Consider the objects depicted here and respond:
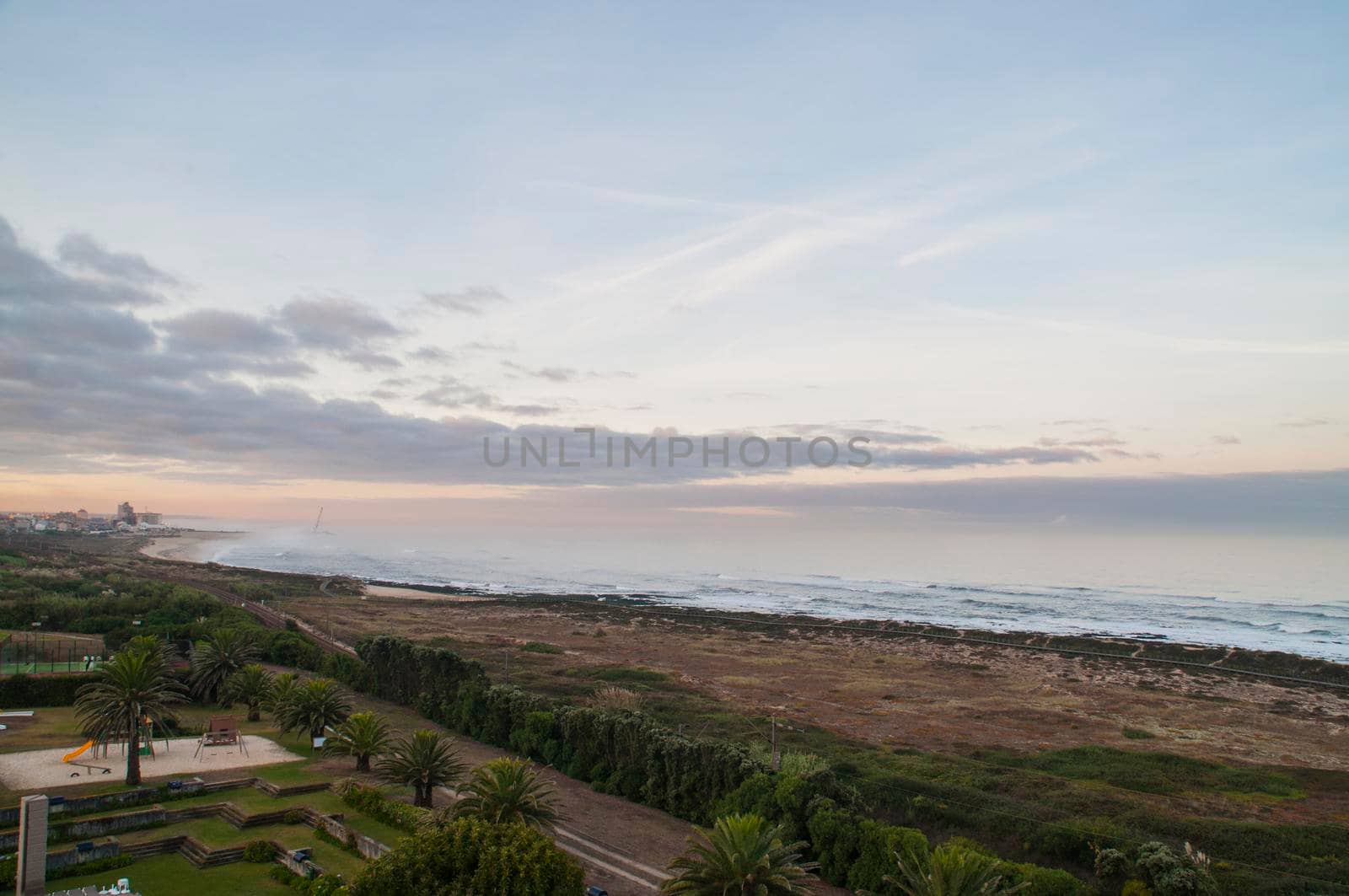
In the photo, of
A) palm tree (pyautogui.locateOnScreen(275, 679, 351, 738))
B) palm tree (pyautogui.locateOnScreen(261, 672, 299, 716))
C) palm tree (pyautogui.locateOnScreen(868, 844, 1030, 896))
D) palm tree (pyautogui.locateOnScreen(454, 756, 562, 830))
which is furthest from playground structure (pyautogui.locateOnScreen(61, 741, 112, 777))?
palm tree (pyautogui.locateOnScreen(868, 844, 1030, 896))

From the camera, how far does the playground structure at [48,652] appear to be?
121 ft

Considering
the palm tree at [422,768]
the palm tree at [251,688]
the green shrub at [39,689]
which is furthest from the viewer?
the palm tree at [251,688]

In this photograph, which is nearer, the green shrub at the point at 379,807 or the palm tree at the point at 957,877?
the palm tree at the point at 957,877

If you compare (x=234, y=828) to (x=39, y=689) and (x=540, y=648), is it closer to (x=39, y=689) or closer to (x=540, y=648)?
(x=39, y=689)

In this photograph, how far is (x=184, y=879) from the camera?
19438 mm

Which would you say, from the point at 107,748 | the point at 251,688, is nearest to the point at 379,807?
the point at 107,748

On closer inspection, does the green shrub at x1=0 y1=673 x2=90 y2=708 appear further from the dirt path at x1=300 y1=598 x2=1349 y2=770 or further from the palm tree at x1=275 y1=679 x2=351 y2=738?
the dirt path at x1=300 y1=598 x2=1349 y2=770

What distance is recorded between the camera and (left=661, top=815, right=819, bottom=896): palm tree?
15.3 meters

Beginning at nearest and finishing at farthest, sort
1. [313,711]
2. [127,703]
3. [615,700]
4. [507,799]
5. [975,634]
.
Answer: [507,799]
[127,703]
[313,711]
[615,700]
[975,634]

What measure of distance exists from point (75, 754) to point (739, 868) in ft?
82.2

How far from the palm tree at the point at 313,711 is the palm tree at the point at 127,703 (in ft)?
16.4

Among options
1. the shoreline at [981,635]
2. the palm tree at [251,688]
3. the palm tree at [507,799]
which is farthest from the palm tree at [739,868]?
the shoreline at [981,635]

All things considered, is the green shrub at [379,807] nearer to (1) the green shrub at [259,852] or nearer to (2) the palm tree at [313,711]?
(1) the green shrub at [259,852]

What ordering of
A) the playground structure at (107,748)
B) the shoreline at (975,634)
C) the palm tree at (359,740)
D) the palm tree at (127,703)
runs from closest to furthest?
the palm tree at (127,703)
the playground structure at (107,748)
the palm tree at (359,740)
the shoreline at (975,634)
